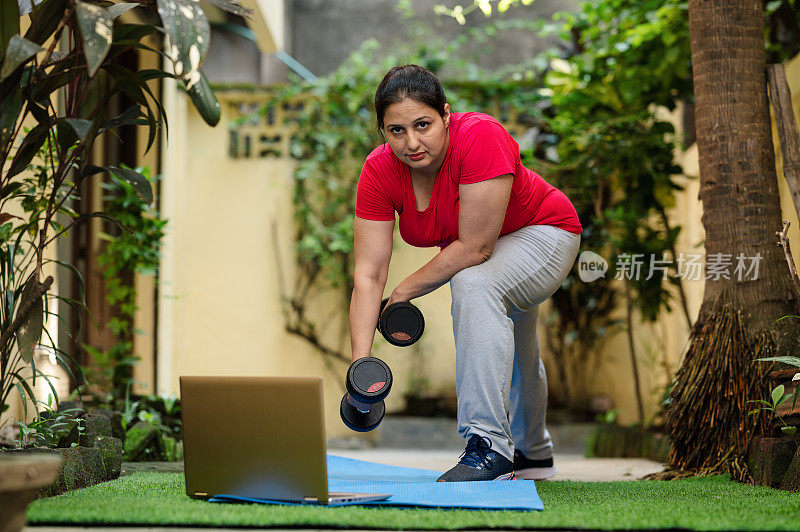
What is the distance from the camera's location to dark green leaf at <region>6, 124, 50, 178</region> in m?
1.85

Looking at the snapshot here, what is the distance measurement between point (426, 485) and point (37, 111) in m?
1.21

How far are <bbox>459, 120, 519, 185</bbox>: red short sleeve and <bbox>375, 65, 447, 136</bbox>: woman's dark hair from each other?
0.11 meters

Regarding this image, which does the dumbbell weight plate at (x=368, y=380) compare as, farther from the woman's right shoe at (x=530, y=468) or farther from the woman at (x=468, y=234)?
the woman's right shoe at (x=530, y=468)

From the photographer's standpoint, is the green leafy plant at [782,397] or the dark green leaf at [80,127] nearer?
the dark green leaf at [80,127]

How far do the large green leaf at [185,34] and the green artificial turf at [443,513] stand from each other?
2.74 feet

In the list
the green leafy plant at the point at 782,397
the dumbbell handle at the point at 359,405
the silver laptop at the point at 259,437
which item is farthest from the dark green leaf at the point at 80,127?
the green leafy plant at the point at 782,397

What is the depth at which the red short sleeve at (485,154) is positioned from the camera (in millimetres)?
2049

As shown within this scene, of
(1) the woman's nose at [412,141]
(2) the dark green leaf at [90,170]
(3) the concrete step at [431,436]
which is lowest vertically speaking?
(3) the concrete step at [431,436]

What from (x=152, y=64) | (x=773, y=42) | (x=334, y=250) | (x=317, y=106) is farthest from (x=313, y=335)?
(x=773, y=42)

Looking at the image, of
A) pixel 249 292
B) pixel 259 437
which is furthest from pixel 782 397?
pixel 249 292

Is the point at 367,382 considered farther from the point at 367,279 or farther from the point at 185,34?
the point at 185,34

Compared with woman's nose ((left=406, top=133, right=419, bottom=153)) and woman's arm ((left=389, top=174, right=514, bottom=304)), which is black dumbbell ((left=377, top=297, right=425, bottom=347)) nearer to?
woman's arm ((left=389, top=174, right=514, bottom=304))

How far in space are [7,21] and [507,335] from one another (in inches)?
50.6

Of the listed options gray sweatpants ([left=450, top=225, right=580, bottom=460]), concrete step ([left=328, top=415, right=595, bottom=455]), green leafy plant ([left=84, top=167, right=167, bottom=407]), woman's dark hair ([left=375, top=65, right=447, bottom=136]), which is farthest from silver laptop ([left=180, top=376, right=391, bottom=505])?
concrete step ([left=328, top=415, right=595, bottom=455])
